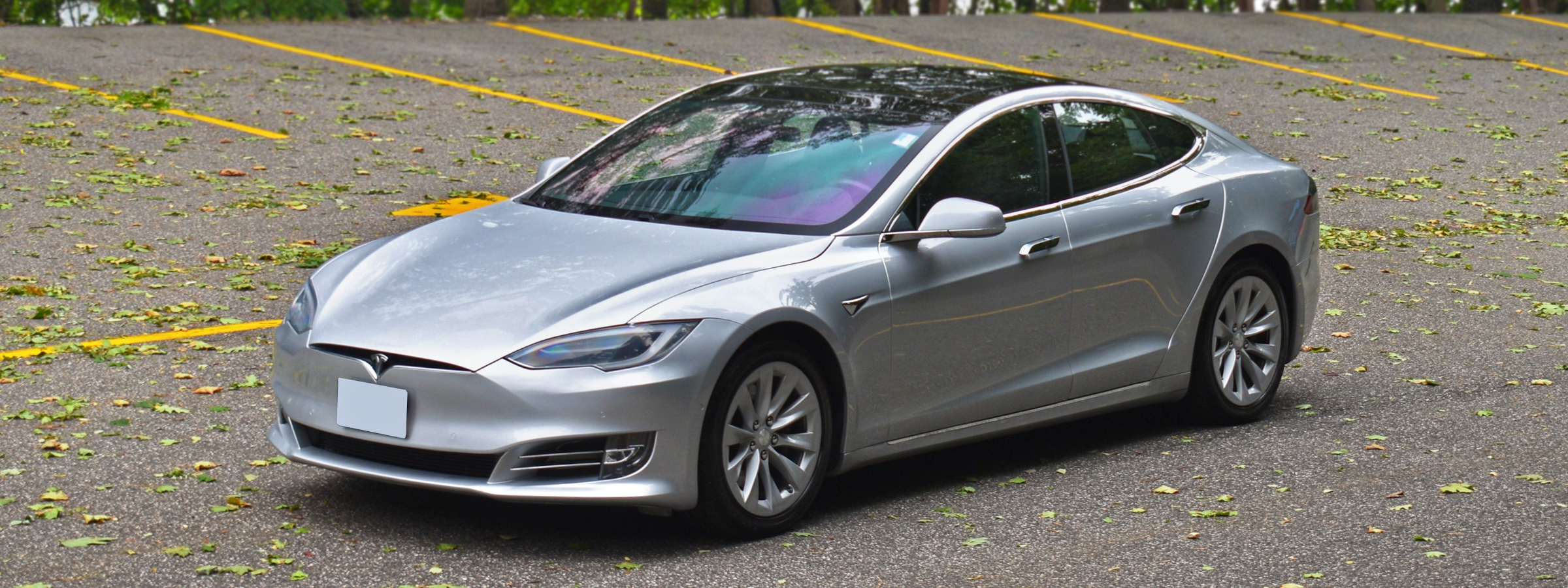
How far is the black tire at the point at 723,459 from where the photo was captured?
16.0 ft

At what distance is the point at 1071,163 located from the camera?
6.23 metres

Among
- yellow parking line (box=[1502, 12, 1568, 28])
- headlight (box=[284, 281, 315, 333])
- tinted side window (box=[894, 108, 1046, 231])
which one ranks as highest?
yellow parking line (box=[1502, 12, 1568, 28])

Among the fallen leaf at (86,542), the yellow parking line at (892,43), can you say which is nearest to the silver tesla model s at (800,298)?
the fallen leaf at (86,542)

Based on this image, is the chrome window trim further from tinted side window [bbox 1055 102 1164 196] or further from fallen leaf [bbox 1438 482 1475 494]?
fallen leaf [bbox 1438 482 1475 494]

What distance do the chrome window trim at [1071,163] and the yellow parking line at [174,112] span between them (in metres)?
8.77

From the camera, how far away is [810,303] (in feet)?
16.8

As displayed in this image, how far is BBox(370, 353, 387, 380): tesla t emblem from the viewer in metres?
4.78

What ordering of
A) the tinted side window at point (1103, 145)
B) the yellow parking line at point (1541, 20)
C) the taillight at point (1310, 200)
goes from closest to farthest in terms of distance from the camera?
the tinted side window at point (1103, 145) < the taillight at point (1310, 200) < the yellow parking line at point (1541, 20)

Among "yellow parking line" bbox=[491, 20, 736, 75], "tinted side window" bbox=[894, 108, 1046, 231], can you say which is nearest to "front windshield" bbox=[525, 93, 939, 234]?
"tinted side window" bbox=[894, 108, 1046, 231]

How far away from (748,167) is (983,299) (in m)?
0.95

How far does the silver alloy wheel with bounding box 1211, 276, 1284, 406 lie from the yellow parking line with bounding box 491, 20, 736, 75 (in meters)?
11.8

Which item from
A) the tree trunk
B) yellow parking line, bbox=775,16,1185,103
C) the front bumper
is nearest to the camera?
the front bumper

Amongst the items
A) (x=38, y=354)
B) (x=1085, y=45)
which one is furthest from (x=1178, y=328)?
(x=1085, y=45)

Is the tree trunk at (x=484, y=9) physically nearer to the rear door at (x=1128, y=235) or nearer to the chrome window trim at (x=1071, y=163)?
the chrome window trim at (x=1071, y=163)
